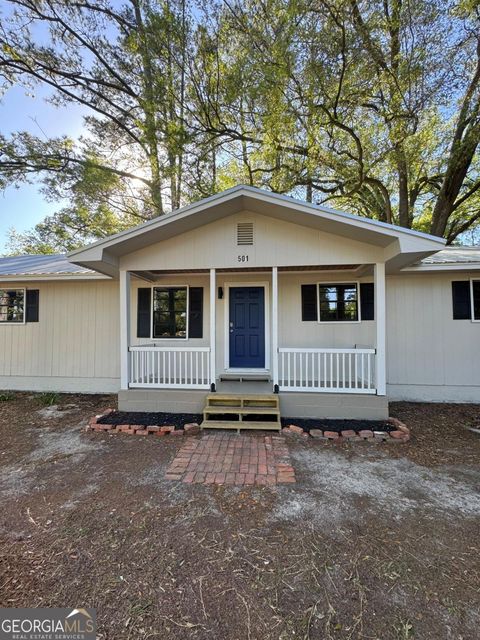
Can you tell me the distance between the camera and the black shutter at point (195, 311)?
690 centimetres

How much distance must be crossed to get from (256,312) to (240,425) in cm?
288

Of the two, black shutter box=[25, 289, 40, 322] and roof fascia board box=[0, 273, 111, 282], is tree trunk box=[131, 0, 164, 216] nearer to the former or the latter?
roof fascia board box=[0, 273, 111, 282]

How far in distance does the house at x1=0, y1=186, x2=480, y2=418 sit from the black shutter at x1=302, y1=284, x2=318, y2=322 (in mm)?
32

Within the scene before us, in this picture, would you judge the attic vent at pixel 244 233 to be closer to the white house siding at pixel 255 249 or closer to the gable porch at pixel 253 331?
the white house siding at pixel 255 249

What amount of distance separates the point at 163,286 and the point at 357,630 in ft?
21.2

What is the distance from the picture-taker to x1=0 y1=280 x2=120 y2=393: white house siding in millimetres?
7082

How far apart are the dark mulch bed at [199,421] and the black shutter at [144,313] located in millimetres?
2132

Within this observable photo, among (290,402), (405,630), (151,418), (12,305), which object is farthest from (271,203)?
(12,305)

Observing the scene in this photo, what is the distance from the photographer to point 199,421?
5059 mm

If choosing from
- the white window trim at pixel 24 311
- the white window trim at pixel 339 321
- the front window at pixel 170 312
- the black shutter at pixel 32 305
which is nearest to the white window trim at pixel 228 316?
the front window at pixel 170 312

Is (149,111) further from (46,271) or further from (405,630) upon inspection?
(405,630)

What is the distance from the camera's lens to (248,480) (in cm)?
326

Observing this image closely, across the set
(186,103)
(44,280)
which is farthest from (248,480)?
(186,103)

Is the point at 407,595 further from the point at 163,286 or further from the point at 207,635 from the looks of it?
the point at 163,286
